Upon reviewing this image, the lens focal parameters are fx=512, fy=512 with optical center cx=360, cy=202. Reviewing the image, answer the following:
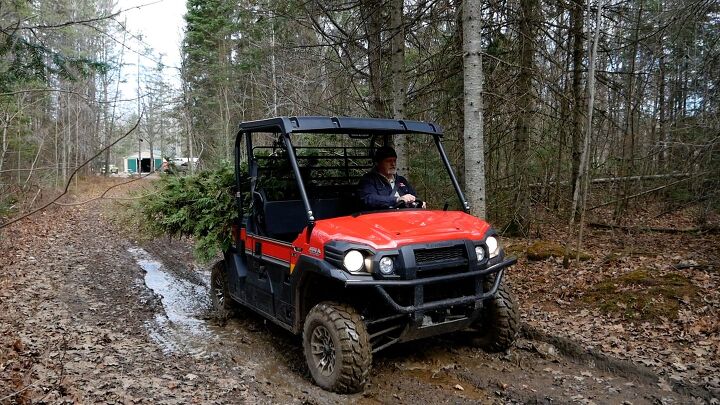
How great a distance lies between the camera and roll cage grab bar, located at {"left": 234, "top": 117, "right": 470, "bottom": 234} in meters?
4.83

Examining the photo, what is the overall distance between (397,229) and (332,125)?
1.26 metres

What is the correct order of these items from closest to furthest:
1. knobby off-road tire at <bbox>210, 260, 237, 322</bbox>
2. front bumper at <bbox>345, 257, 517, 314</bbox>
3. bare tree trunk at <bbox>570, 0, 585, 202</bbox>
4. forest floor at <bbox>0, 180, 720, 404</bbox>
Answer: front bumper at <bbox>345, 257, 517, 314</bbox> < forest floor at <bbox>0, 180, 720, 404</bbox> < knobby off-road tire at <bbox>210, 260, 237, 322</bbox> < bare tree trunk at <bbox>570, 0, 585, 202</bbox>

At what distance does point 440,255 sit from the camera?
171 inches

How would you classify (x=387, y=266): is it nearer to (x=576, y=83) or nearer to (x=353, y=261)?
(x=353, y=261)

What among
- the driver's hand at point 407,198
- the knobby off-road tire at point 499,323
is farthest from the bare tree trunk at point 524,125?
the knobby off-road tire at point 499,323

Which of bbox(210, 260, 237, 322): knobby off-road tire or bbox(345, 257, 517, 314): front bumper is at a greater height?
bbox(345, 257, 517, 314): front bumper

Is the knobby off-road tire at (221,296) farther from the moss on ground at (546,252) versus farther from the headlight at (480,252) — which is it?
the moss on ground at (546,252)

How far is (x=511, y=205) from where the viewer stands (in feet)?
34.0

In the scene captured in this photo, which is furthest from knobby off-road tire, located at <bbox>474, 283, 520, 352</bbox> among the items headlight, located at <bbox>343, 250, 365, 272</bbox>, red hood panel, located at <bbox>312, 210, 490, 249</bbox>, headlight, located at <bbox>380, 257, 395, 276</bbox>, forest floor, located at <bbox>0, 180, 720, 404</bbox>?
headlight, located at <bbox>343, 250, 365, 272</bbox>

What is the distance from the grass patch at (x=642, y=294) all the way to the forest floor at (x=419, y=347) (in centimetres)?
2

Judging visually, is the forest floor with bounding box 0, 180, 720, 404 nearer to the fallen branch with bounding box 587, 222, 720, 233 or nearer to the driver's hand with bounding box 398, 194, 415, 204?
the fallen branch with bounding box 587, 222, 720, 233

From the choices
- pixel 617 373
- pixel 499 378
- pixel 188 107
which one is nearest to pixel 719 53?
pixel 617 373

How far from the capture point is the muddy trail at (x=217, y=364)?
4.29 m

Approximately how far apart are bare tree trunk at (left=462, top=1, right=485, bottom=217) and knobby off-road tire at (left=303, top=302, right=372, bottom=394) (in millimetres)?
3047
